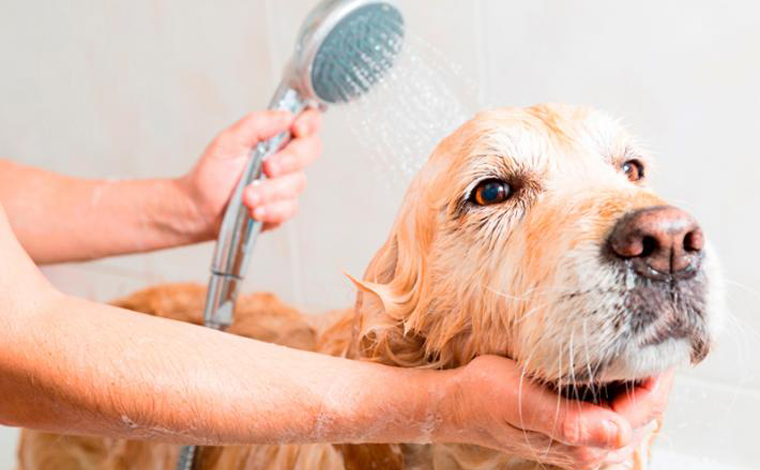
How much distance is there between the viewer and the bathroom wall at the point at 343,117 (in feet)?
5.01

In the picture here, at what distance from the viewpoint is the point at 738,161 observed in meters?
1.52

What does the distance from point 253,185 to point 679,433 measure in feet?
2.65

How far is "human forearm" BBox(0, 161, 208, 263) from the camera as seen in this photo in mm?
1671

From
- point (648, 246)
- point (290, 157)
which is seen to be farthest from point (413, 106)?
point (648, 246)

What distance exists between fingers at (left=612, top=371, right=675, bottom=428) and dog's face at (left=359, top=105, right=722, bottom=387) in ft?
0.09

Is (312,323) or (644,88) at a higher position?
(644,88)

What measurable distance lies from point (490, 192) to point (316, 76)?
1.50 ft

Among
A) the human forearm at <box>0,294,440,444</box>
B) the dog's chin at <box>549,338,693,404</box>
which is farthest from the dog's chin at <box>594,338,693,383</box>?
the human forearm at <box>0,294,440,444</box>

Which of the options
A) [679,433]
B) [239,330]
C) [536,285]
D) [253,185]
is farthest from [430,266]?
[679,433]

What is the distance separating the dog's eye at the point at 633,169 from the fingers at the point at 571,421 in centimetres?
34

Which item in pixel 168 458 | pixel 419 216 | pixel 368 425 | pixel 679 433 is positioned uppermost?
pixel 419 216

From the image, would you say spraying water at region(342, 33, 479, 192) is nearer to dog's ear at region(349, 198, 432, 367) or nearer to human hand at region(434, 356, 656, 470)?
dog's ear at region(349, 198, 432, 367)

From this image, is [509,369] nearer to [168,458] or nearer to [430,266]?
[430,266]

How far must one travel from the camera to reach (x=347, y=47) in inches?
55.2
